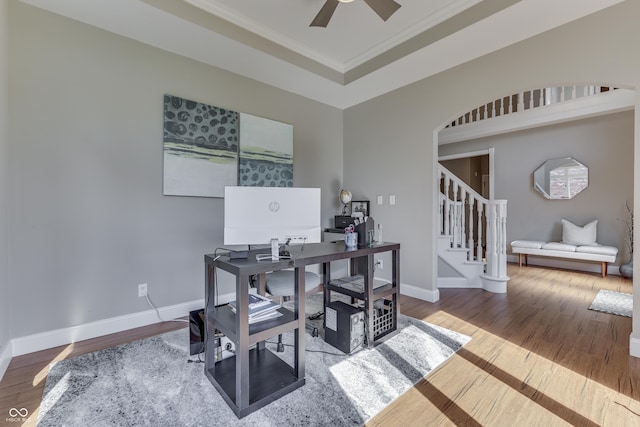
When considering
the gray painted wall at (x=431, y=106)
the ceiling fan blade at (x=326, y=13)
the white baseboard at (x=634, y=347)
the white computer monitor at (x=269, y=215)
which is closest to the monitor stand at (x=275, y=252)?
the white computer monitor at (x=269, y=215)

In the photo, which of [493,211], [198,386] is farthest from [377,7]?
[493,211]

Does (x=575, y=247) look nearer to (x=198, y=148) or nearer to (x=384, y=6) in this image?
(x=384, y=6)

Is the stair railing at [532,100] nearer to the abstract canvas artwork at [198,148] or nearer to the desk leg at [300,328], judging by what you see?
the abstract canvas artwork at [198,148]

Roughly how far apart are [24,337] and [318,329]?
86.4 inches

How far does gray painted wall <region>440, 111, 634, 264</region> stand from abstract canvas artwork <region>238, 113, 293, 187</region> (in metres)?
4.55

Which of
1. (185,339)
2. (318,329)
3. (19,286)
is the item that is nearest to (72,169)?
(19,286)

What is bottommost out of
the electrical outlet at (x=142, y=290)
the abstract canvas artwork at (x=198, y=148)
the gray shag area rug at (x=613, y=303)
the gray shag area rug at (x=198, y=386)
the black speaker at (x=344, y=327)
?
the gray shag area rug at (x=198, y=386)

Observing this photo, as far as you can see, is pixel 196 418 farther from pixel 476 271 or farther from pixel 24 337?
pixel 476 271

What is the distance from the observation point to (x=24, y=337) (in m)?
2.06

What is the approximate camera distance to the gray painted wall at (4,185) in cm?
187

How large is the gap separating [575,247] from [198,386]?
574 cm

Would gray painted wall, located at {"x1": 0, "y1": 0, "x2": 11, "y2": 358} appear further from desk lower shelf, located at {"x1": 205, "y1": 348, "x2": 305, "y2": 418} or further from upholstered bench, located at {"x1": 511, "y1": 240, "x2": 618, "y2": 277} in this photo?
upholstered bench, located at {"x1": 511, "y1": 240, "x2": 618, "y2": 277}

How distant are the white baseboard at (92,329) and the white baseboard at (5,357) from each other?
43 millimetres

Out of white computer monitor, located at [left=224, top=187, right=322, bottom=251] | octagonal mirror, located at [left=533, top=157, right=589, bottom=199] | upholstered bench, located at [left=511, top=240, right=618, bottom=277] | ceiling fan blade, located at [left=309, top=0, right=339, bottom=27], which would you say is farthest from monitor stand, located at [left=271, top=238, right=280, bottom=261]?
octagonal mirror, located at [left=533, top=157, right=589, bottom=199]
